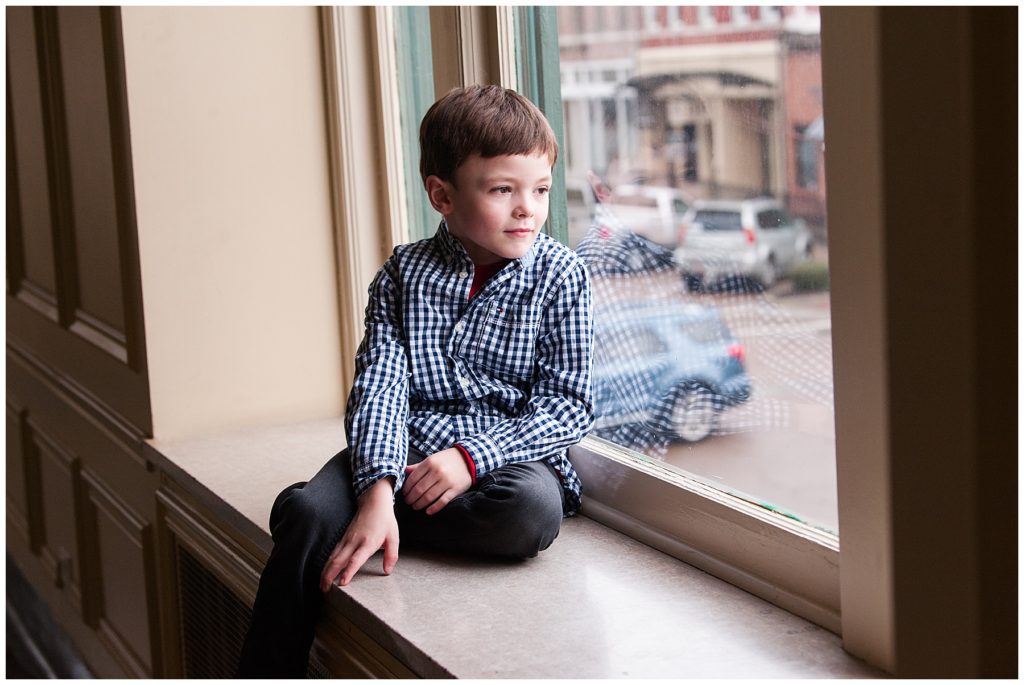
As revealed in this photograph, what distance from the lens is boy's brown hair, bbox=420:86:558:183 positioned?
130cm

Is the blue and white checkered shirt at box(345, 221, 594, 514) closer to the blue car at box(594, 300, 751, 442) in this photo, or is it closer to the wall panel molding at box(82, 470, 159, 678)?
the blue car at box(594, 300, 751, 442)

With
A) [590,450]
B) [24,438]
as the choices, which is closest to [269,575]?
[590,450]

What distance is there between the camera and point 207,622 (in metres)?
1.88

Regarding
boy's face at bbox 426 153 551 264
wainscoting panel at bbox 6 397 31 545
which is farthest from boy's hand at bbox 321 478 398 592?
wainscoting panel at bbox 6 397 31 545

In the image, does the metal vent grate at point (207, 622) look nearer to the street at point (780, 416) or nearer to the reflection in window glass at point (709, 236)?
the reflection in window glass at point (709, 236)

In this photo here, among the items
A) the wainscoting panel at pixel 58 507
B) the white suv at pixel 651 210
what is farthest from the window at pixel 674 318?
the wainscoting panel at pixel 58 507

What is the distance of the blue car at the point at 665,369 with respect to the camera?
130 centimetres

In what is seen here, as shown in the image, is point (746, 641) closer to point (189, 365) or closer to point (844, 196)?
point (844, 196)

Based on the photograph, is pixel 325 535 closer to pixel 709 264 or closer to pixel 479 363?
pixel 479 363

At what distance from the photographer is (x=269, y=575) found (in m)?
1.30

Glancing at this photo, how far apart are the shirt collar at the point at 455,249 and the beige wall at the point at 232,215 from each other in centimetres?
71

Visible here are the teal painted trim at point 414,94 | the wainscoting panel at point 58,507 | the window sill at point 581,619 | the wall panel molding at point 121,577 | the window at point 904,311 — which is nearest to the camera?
the window at point 904,311

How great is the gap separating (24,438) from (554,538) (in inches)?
91.6

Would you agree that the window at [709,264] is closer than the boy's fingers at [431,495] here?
Yes
